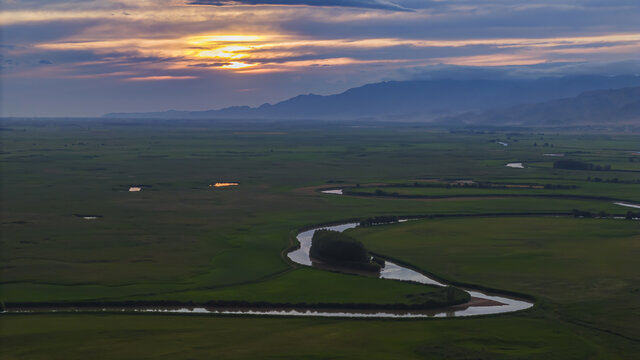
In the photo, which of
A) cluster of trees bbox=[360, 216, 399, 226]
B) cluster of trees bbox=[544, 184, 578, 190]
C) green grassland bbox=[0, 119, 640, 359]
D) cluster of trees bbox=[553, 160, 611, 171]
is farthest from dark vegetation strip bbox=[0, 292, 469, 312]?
cluster of trees bbox=[553, 160, 611, 171]

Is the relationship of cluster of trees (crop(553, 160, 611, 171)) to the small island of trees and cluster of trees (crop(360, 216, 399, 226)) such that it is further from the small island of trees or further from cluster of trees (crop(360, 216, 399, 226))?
the small island of trees

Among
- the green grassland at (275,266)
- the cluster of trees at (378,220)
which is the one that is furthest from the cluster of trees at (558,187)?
the cluster of trees at (378,220)

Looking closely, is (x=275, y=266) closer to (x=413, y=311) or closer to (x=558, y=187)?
(x=413, y=311)

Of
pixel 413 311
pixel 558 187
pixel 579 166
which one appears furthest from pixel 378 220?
pixel 579 166

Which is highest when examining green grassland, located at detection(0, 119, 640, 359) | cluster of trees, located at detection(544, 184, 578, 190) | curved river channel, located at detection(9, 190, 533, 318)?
green grassland, located at detection(0, 119, 640, 359)

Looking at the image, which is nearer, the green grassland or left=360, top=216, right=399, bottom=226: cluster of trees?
the green grassland

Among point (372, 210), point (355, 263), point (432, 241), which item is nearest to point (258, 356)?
point (355, 263)
